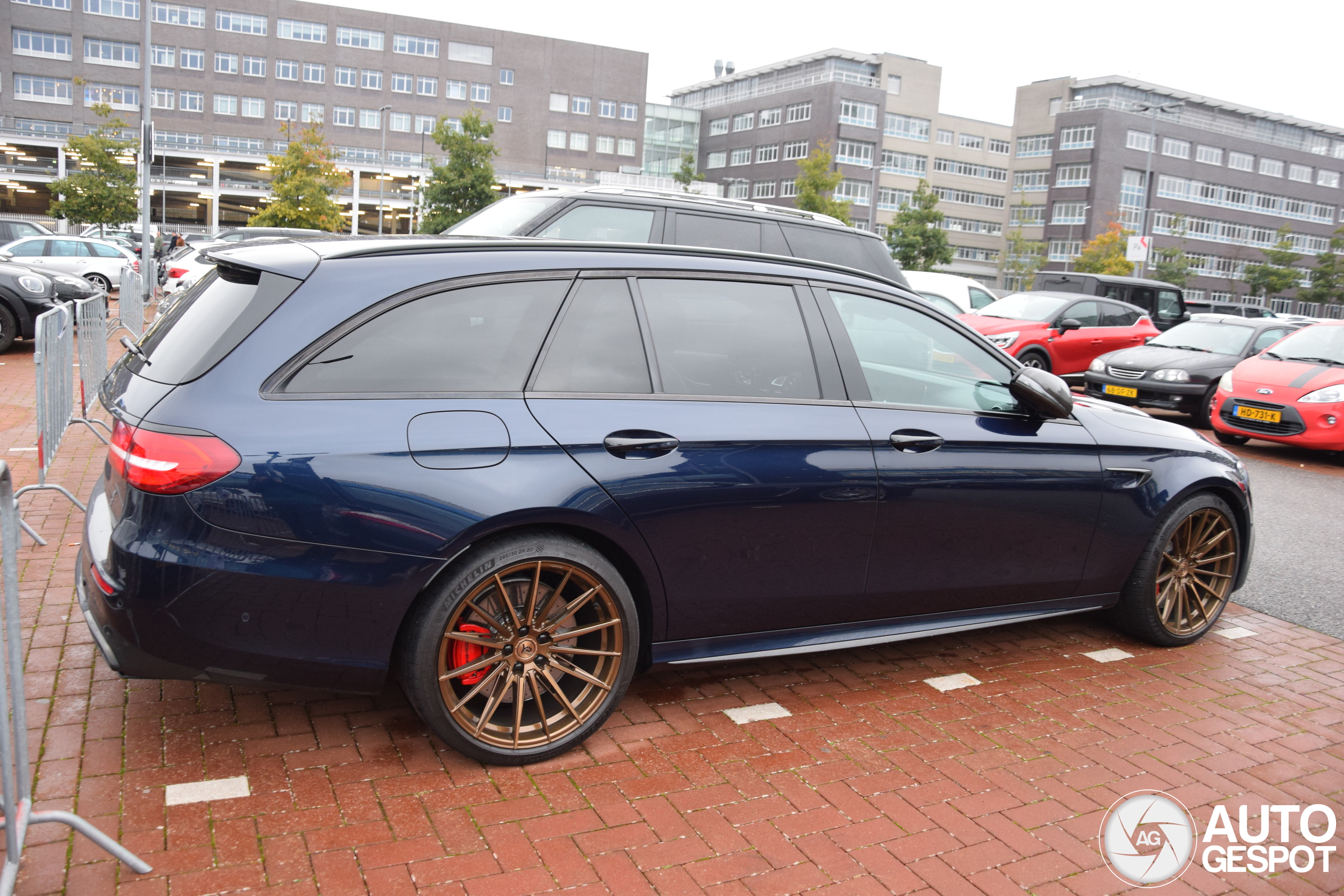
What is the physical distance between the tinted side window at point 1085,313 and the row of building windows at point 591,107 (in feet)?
233

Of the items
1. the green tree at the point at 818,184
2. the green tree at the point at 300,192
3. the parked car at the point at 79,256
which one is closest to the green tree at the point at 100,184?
the green tree at the point at 300,192

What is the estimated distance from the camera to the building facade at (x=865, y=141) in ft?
281

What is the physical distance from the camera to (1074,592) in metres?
4.58

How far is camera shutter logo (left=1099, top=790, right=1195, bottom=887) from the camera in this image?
304 cm

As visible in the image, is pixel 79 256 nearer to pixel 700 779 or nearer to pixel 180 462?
pixel 180 462

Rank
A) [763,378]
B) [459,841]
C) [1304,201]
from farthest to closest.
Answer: [1304,201], [763,378], [459,841]

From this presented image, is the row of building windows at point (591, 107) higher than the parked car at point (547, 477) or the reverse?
higher

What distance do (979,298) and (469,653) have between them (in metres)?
17.1

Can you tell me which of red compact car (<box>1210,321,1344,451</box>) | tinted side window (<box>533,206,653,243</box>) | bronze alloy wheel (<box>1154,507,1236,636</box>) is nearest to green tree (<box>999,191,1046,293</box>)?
red compact car (<box>1210,321,1344,451</box>)

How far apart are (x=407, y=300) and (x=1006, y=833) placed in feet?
8.43

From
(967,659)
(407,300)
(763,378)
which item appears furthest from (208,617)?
(967,659)

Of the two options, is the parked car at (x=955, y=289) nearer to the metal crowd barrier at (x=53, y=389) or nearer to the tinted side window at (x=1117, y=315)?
the tinted side window at (x=1117, y=315)

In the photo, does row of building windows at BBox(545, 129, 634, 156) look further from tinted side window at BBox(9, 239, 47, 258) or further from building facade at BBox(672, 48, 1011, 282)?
tinted side window at BBox(9, 239, 47, 258)

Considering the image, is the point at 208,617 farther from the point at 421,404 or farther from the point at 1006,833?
the point at 1006,833
